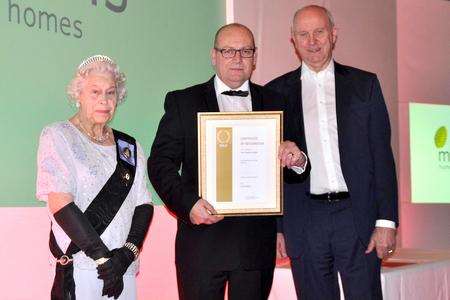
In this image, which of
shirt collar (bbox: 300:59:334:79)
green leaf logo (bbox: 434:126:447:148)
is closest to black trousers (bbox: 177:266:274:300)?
shirt collar (bbox: 300:59:334:79)

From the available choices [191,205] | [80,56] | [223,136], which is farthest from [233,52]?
[80,56]

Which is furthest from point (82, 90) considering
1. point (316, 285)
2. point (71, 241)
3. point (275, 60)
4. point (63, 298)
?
point (275, 60)

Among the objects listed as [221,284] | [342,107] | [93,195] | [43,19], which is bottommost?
[221,284]

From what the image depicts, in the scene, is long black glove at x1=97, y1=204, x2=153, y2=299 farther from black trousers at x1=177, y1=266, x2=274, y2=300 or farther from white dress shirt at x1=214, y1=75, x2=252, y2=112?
white dress shirt at x1=214, y1=75, x2=252, y2=112

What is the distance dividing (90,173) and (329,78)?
1.31 metres

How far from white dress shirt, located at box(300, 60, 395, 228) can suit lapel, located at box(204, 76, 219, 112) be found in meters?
0.50

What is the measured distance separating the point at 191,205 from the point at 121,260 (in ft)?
1.20

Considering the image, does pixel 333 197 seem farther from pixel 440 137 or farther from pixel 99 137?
pixel 440 137

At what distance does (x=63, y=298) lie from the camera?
2.60 m

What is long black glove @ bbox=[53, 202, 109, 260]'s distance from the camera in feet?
8.47

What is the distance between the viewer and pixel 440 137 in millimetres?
7609

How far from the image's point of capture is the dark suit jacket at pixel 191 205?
2.86 meters

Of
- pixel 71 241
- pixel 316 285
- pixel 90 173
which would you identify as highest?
pixel 90 173

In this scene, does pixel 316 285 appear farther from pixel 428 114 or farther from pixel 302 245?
pixel 428 114
